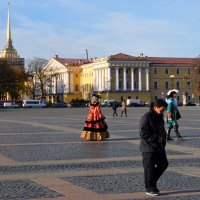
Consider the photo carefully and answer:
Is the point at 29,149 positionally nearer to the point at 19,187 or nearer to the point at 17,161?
the point at 17,161

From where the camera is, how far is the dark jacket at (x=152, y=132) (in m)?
8.79

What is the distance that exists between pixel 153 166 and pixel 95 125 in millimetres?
11177

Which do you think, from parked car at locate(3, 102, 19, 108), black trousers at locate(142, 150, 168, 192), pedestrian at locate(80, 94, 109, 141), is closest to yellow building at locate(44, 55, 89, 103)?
parked car at locate(3, 102, 19, 108)

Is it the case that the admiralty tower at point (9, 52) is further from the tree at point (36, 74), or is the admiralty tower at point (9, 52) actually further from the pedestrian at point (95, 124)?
the pedestrian at point (95, 124)

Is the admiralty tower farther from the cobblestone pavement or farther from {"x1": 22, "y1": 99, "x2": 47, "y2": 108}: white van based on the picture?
the cobblestone pavement

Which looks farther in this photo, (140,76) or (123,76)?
(140,76)

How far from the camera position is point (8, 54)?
192000mm

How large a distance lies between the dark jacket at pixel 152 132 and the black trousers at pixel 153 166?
0.10 meters

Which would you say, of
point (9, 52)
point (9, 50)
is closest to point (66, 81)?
point (9, 52)

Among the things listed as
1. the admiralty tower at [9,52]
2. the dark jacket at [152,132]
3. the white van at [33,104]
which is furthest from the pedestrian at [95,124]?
the admiralty tower at [9,52]

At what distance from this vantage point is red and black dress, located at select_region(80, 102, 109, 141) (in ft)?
65.1

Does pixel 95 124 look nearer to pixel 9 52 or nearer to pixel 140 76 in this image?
pixel 140 76

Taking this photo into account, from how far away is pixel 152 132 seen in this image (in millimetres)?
8789

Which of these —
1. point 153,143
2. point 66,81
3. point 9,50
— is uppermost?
point 9,50
